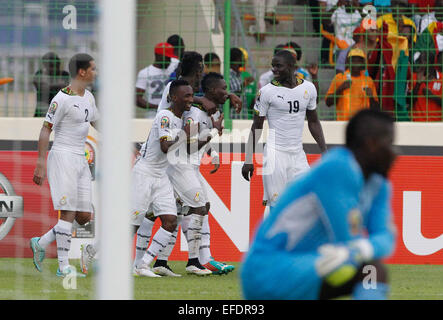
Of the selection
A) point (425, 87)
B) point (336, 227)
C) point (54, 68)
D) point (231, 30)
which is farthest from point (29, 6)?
point (336, 227)

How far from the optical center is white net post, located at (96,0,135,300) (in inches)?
170

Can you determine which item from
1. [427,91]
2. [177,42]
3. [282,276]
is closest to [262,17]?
[177,42]

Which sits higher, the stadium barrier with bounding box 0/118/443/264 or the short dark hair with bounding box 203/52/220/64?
the short dark hair with bounding box 203/52/220/64

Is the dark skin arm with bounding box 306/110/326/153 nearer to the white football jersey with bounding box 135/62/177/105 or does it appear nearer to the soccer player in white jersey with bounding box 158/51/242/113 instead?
the soccer player in white jersey with bounding box 158/51/242/113

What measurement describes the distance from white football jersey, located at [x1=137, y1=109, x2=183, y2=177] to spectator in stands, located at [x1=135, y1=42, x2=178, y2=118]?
183 cm

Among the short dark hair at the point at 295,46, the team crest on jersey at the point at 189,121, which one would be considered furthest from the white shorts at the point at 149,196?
the short dark hair at the point at 295,46

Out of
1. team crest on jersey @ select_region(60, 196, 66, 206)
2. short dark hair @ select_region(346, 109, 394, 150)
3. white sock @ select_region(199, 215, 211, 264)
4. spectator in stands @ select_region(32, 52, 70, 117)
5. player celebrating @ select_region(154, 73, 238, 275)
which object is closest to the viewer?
short dark hair @ select_region(346, 109, 394, 150)

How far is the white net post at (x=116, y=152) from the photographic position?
170 inches

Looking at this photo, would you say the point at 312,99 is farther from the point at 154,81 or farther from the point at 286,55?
the point at 154,81

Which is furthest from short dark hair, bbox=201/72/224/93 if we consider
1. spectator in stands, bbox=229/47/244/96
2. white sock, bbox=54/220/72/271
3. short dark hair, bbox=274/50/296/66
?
white sock, bbox=54/220/72/271

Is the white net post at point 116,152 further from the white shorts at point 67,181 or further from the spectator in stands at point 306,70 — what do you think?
the spectator in stands at point 306,70

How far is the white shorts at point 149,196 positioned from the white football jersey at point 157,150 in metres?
0.06

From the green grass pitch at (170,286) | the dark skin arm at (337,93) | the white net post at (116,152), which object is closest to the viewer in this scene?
the white net post at (116,152)

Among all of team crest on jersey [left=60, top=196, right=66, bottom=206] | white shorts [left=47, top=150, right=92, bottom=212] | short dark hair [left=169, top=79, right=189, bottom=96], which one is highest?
short dark hair [left=169, top=79, right=189, bottom=96]
